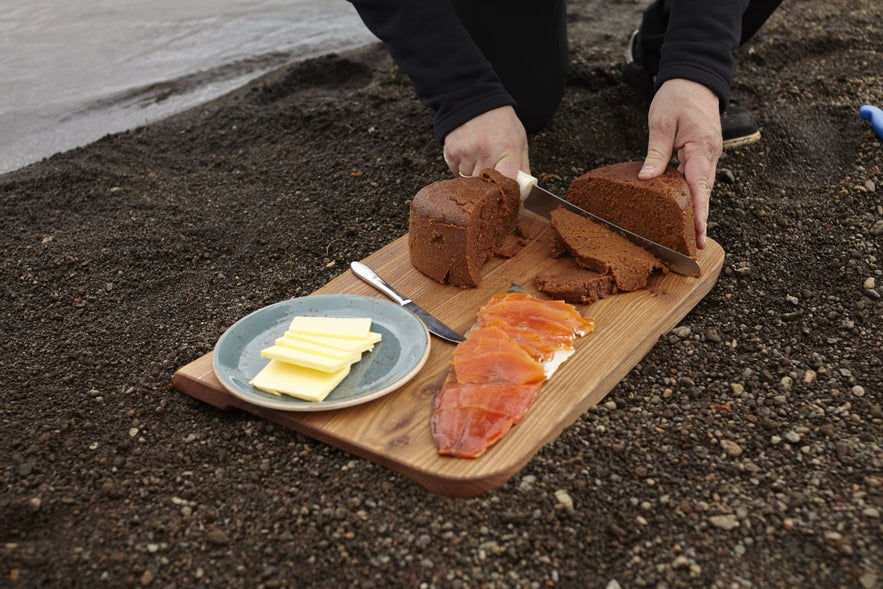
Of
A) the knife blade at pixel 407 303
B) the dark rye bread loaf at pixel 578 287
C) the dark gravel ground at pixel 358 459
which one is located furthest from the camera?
the dark rye bread loaf at pixel 578 287

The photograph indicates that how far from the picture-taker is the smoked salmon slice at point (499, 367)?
94.4 inches

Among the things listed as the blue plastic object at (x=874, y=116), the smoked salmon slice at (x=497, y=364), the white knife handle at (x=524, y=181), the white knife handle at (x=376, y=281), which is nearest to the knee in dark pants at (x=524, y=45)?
the white knife handle at (x=524, y=181)

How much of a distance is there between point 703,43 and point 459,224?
1.34m

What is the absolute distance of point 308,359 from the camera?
2.54 metres

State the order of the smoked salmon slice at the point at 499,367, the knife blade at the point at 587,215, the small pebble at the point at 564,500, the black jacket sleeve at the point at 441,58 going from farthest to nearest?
1. the black jacket sleeve at the point at 441,58
2. the knife blade at the point at 587,215
3. the smoked salmon slice at the point at 499,367
4. the small pebble at the point at 564,500

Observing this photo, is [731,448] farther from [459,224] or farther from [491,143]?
[491,143]

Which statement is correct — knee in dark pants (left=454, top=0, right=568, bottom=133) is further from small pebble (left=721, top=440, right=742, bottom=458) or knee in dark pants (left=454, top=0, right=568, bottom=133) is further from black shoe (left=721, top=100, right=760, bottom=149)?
small pebble (left=721, top=440, right=742, bottom=458)

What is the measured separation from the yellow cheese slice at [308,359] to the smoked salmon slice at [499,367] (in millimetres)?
319

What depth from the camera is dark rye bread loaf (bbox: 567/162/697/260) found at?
3156 millimetres

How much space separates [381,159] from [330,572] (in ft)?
8.82

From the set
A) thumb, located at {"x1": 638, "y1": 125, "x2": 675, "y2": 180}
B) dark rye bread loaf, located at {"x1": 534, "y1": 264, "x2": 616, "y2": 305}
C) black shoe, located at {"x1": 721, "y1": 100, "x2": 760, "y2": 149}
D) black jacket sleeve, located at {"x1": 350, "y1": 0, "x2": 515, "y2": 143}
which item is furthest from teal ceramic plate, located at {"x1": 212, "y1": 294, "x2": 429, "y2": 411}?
black shoe, located at {"x1": 721, "y1": 100, "x2": 760, "y2": 149}

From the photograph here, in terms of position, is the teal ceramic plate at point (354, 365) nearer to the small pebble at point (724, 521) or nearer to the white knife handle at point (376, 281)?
the white knife handle at point (376, 281)

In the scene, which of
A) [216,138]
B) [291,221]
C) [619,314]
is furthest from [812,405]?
[216,138]

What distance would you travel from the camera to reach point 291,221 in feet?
13.0
